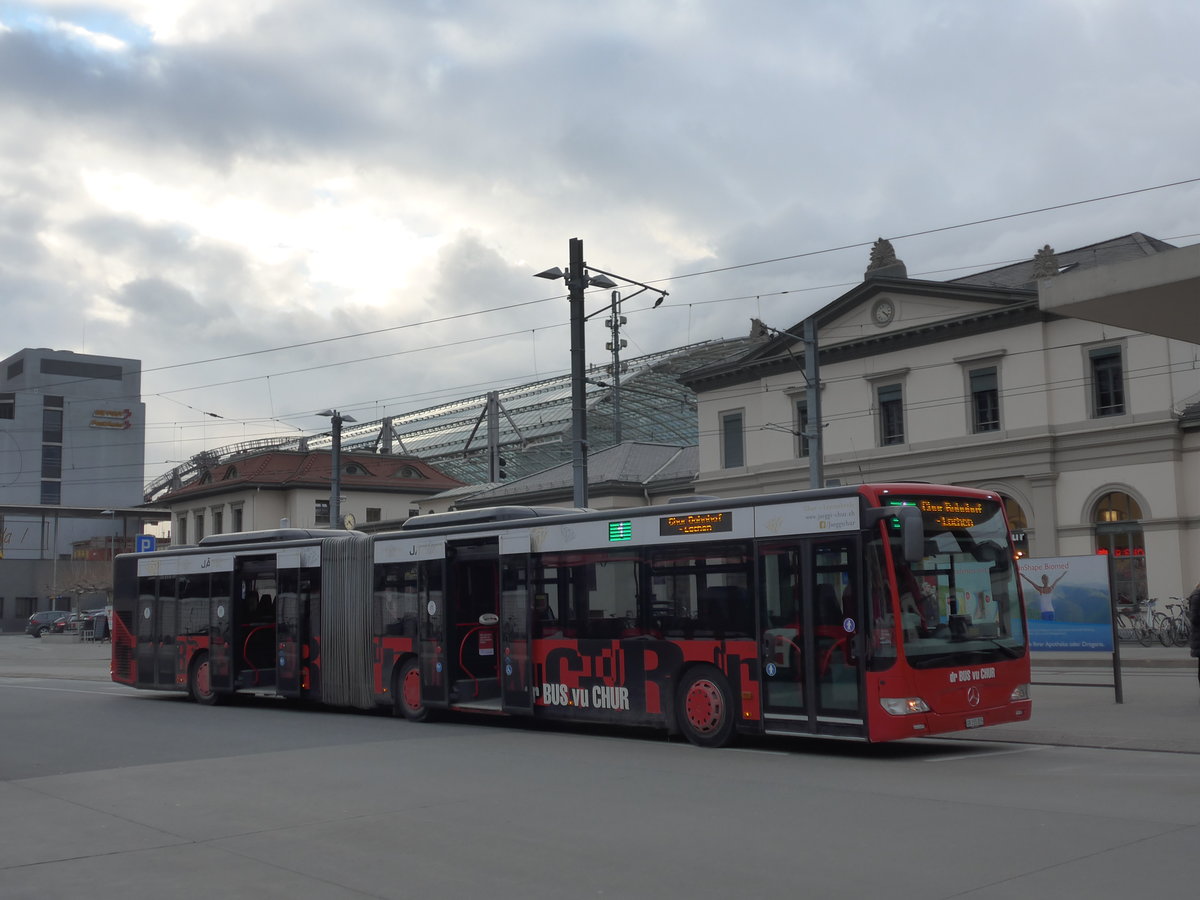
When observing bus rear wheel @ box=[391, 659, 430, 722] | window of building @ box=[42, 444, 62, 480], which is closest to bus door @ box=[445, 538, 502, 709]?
bus rear wheel @ box=[391, 659, 430, 722]

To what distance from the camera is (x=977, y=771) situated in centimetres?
1149

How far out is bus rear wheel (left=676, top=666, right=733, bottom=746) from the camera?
13617mm

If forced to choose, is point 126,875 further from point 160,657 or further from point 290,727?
point 160,657

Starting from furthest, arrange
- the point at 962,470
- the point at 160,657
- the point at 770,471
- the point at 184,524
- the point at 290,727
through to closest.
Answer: the point at 184,524, the point at 770,471, the point at 962,470, the point at 160,657, the point at 290,727

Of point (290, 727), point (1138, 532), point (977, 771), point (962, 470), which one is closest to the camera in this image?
point (977, 771)

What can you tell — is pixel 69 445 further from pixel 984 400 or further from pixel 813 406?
pixel 813 406

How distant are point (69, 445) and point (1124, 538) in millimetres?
107231

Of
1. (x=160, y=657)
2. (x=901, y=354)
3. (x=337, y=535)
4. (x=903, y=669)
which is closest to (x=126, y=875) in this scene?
(x=903, y=669)

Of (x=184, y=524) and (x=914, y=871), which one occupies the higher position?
Result: (x=184, y=524)

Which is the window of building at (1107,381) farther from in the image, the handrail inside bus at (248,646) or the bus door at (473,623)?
the handrail inside bus at (248,646)

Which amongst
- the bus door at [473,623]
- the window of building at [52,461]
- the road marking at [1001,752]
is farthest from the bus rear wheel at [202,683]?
the window of building at [52,461]

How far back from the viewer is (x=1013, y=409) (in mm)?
39719

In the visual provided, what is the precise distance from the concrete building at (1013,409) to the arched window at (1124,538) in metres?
0.05

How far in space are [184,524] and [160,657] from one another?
192ft
